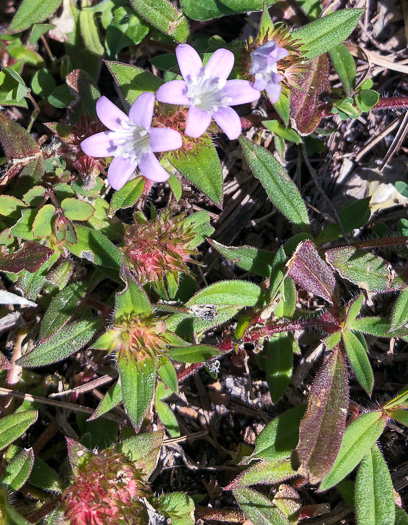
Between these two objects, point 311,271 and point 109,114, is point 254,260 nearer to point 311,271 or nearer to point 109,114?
point 311,271

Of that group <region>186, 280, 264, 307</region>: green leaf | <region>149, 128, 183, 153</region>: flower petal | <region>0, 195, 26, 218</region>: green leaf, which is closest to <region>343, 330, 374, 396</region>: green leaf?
<region>186, 280, 264, 307</region>: green leaf

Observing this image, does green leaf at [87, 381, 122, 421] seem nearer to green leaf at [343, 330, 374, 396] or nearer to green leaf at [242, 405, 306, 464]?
green leaf at [242, 405, 306, 464]

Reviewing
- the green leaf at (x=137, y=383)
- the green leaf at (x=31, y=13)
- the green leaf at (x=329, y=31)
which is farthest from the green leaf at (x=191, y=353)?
the green leaf at (x=31, y=13)

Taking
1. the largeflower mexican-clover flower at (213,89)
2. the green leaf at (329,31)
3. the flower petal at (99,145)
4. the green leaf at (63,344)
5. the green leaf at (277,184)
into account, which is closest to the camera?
the largeflower mexican-clover flower at (213,89)

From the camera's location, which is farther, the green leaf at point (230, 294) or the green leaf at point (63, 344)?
the green leaf at point (230, 294)

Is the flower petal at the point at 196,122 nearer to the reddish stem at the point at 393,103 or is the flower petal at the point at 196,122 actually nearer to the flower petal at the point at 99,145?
the flower petal at the point at 99,145

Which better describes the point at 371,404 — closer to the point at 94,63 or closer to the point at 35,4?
the point at 94,63

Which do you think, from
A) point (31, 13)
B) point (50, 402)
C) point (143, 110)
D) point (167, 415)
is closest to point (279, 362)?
point (167, 415)
